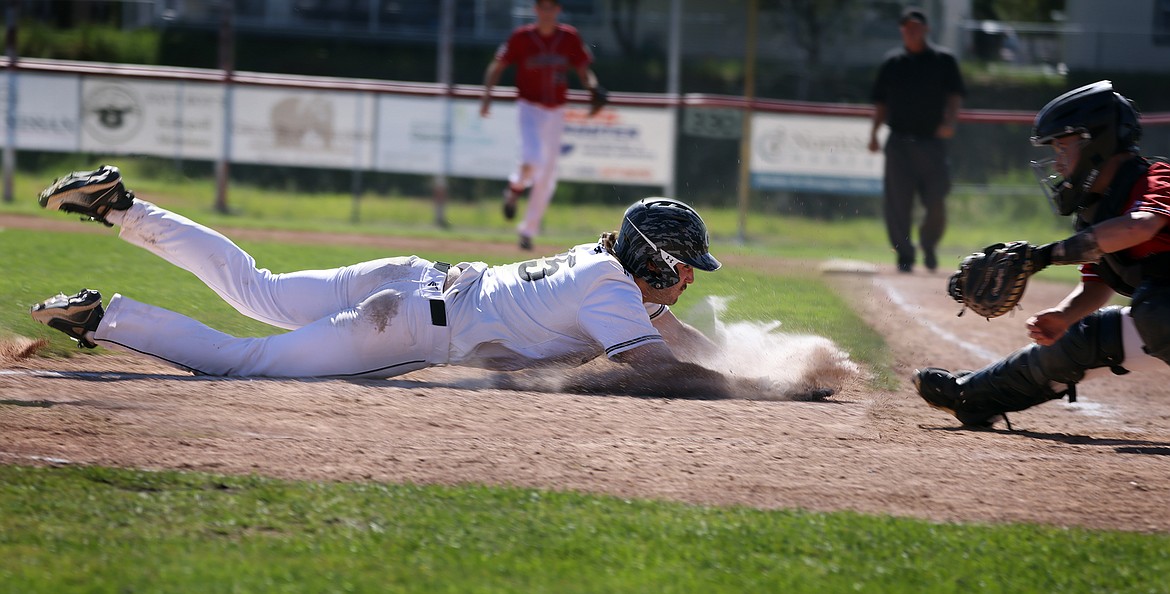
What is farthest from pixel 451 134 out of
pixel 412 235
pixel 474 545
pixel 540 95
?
pixel 474 545

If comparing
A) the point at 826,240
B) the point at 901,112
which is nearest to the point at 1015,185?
the point at 826,240

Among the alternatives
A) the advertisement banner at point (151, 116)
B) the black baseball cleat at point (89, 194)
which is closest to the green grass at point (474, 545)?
the black baseball cleat at point (89, 194)

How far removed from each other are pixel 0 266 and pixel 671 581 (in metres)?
7.20

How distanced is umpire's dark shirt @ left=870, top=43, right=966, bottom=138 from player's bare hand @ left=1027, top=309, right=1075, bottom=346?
677cm

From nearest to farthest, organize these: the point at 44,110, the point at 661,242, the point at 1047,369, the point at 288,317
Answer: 1. the point at 1047,369
2. the point at 661,242
3. the point at 288,317
4. the point at 44,110

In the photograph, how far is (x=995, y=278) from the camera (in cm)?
509

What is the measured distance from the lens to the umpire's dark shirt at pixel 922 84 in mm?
11789

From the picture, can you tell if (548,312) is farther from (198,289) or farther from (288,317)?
(198,289)

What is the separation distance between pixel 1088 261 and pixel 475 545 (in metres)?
2.88

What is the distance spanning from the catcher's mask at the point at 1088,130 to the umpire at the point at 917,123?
22.3 ft

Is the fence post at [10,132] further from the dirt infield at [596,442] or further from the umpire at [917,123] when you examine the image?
the umpire at [917,123]

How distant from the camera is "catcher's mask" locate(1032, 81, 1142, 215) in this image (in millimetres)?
5035

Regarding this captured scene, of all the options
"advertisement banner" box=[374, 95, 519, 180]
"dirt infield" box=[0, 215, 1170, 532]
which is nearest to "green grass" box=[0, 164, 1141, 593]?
"dirt infield" box=[0, 215, 1170, 532]

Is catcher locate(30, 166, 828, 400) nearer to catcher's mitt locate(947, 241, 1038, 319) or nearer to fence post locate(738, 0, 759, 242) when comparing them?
catcher's mitt locate(947, 241, 1038, 319)
